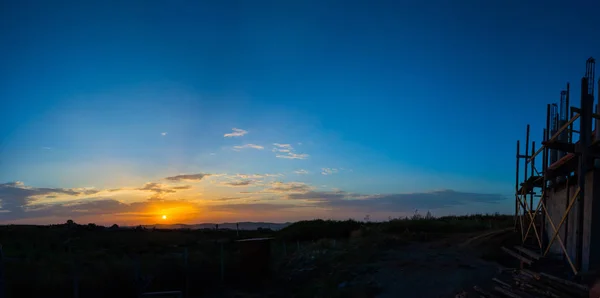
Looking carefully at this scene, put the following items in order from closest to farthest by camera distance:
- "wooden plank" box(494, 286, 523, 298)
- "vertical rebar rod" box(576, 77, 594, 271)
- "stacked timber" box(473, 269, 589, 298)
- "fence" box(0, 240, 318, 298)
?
"stacked timber" box(473, 269, 589, 298)
"wooden plank" box(494, 286, 523, 298)
"vertical rebar rod" box(576, 77, 594, 271)
"fence" box(0, 240, 318, 298)

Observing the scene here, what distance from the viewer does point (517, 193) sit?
75.9 ft

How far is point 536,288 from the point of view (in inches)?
464

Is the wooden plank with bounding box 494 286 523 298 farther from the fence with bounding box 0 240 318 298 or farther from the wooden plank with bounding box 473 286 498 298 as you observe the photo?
the fence with bounding box 0 240 318 298

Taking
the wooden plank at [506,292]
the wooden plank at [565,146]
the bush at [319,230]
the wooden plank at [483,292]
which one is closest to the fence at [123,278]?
the wooden plank at [483,292]

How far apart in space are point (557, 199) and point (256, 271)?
12615mm

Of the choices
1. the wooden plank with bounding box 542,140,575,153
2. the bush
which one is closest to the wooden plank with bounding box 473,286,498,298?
the wooden plank with bounding box 542,140,575,153

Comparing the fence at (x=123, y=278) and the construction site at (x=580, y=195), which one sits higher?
the construction site at (x=580, y=195)

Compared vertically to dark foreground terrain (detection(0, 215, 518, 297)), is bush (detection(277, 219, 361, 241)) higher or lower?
lower

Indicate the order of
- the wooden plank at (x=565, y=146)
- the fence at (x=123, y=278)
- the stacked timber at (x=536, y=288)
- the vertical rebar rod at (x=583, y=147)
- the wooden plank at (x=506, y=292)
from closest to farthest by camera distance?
the stacked timber at (x=536, y=288)
the wooden plank at (x=506, y=292)
the vertical rebar rod at (x=583, y=147)
the wooden plank at (x=565, y=146)
the fence at (x=123, y=278)

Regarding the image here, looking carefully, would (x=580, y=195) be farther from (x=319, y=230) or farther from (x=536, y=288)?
(x=319, y=230)

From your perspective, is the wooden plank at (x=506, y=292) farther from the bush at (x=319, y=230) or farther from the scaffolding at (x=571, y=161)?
the bush at (x=319, y=230)

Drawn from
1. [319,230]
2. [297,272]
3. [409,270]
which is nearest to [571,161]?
[409,270]

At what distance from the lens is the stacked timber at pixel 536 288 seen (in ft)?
34.4

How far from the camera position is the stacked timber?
1049cm
